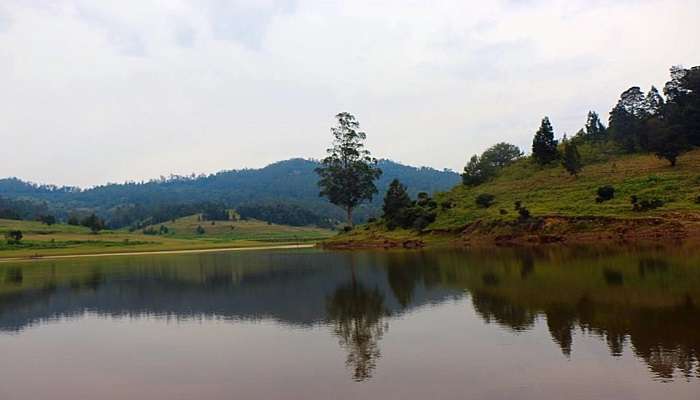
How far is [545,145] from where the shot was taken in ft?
336

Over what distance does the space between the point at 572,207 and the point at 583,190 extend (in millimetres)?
9652

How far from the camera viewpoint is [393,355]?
18.8 metres

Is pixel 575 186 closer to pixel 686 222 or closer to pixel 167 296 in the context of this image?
pixel 686 222

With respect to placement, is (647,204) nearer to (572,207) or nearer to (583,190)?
(572,207)

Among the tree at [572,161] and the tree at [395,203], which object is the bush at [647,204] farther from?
the tree at [395,203]

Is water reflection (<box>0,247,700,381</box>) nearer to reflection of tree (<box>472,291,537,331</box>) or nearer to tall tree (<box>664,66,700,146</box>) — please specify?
reflection of tree (<box>472,291,537,331</box>)

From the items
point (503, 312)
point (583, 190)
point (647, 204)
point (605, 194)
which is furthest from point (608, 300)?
point (583, 190)

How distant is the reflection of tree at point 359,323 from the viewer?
1828 cm

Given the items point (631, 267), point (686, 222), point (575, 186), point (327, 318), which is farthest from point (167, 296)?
point (575, 186)

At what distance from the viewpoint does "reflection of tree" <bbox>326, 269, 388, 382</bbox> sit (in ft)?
60.0

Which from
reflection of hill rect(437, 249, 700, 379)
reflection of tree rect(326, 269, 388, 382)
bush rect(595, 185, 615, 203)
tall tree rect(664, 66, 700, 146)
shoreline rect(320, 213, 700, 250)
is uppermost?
tall tree rect(664, 66, 700, 146)

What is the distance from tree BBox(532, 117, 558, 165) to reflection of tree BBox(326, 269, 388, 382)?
242 feet

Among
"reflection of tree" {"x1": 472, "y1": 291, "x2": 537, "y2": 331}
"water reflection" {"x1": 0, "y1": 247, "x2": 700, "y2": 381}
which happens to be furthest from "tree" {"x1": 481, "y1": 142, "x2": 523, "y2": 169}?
"reflection of tree" {"x1": 472, "y1": 291, "x2": 537, "y2": 331}

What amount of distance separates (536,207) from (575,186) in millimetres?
11852
